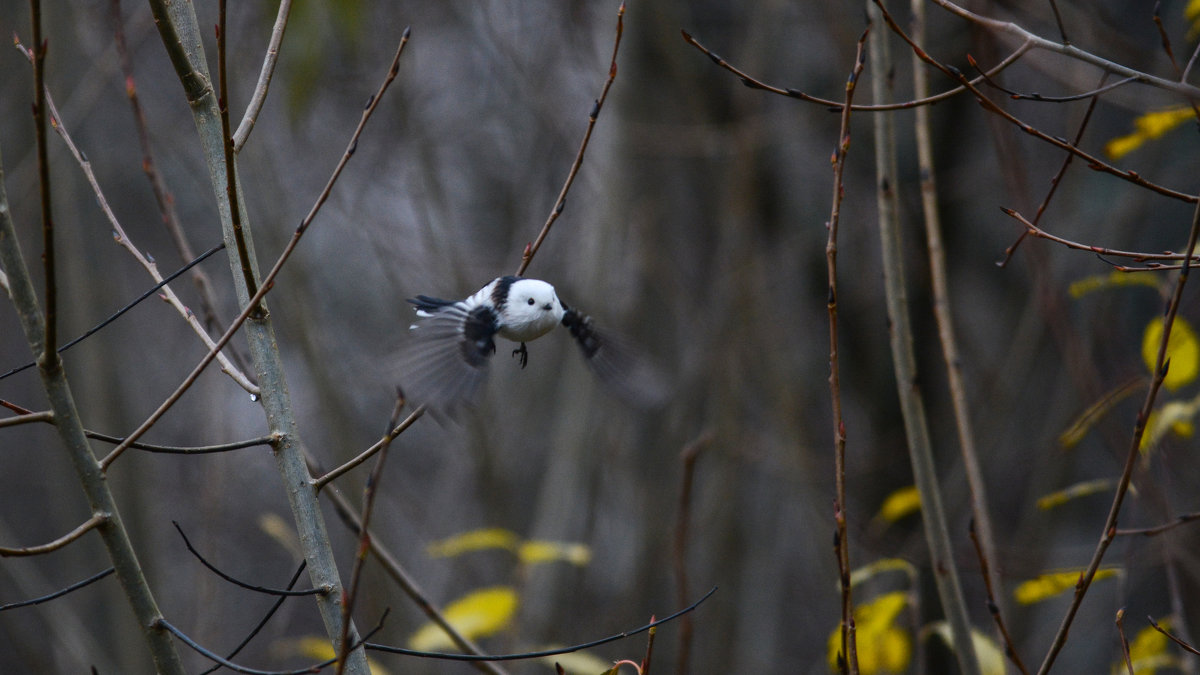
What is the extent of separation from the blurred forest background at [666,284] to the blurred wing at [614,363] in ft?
3.58

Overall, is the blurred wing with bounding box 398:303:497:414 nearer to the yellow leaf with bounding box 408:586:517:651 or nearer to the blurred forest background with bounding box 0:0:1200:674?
the yellow leaf with bounding box 408:586:517:651

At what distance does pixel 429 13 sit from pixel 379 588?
9.89ft

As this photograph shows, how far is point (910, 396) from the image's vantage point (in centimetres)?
172

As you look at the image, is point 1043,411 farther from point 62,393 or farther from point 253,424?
point 253,424

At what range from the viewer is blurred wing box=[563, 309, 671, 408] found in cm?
201

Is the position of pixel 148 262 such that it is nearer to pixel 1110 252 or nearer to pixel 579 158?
pixel 579 158

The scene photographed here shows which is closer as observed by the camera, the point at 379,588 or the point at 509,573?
the point at 379,588

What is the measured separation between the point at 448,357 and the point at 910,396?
0.83 meters

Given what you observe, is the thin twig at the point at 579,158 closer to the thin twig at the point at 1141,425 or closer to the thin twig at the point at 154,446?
the thin twig at the point at 154,446

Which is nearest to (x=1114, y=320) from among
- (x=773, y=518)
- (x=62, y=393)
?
(x=773, y=518)

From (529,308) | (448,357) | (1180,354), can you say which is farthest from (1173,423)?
(448,357)

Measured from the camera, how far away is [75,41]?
12.0 feet

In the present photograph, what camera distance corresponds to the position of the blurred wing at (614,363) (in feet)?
6.60

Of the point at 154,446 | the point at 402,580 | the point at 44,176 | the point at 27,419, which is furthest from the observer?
the point at 402,580
